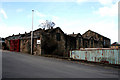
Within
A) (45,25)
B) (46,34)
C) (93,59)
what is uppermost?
(45,25)

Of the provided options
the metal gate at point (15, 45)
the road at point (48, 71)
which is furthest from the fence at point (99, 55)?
the metal gate at point (15, 45)

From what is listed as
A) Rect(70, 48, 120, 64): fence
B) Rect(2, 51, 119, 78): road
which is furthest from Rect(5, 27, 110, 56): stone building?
Rect(2, 51, 119, 78): road

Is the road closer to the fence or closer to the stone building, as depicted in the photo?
the fence

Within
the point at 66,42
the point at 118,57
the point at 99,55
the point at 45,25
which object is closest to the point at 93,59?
the point at 99,55

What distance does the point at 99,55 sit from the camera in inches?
627

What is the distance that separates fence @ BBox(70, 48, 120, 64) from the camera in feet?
46.9

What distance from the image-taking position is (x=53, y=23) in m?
55.8

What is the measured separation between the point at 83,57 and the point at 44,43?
10.3 m

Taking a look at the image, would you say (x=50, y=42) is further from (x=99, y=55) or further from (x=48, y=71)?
(x=48, y=71)

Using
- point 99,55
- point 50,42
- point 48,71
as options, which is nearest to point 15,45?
point 50,42

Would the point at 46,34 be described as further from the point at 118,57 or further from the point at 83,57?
the point at 118,57

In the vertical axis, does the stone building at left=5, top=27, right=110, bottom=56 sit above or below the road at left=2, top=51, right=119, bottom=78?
above

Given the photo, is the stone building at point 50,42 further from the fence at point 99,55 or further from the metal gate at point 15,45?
the fence at point 99,55

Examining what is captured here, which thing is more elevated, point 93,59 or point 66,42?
point 66,42
